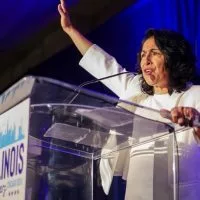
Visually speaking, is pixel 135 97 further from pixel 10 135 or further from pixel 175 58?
pixel 10 135

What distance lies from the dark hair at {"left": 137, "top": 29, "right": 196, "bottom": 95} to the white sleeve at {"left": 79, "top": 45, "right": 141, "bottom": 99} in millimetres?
98

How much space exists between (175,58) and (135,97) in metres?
0.14

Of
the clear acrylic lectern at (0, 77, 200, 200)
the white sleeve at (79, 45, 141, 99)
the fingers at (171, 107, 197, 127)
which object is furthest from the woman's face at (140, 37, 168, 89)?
the fingers at (171, 107, 197, 127)

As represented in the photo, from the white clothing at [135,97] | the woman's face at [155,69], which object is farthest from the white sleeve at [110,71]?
the woman's face at [155,69]

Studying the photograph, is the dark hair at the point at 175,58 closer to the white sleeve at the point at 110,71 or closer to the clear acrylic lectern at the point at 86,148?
Result: the white sleeve at the point at 110,71

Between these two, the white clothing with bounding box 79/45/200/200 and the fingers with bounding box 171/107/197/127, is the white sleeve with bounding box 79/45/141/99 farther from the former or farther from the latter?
the fingers with bounding box 171/107/197/127

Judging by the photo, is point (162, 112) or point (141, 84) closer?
point (162, 112)

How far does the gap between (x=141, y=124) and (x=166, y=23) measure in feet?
3.29

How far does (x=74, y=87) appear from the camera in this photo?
739mm

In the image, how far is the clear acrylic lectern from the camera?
0.73 m

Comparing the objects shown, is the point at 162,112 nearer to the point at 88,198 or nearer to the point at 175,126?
the point at 175,126

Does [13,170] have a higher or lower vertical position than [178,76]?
lower

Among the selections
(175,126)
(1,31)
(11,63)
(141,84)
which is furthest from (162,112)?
(11,63)

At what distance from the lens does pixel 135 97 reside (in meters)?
1.24
